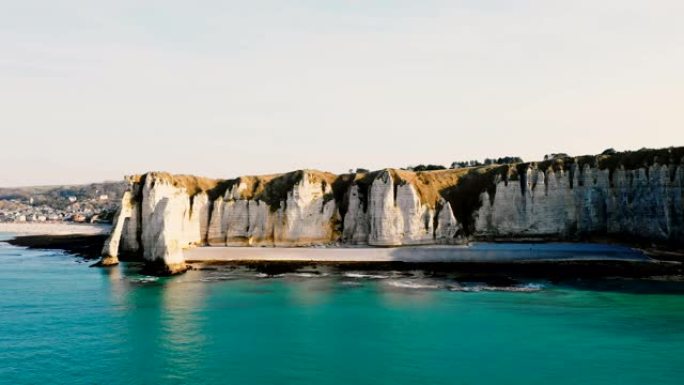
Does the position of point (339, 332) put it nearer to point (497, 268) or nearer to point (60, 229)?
point (497, 268)

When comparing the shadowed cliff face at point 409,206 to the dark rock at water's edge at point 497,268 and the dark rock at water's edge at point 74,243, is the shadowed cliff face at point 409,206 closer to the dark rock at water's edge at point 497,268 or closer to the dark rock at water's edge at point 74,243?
the dark rock at water's edge at point 497,268

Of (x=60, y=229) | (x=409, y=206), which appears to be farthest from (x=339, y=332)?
(x=60, y=229)

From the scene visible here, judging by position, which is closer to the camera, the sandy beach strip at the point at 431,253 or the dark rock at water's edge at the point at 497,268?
the dark rock at water's edge at the point at 497,268

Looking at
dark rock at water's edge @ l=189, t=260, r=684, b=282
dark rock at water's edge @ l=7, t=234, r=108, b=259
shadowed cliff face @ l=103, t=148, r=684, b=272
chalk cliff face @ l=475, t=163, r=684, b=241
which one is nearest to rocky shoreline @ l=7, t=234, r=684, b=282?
dark rock at water's edge @ l=189, t=260, r=684, b=282

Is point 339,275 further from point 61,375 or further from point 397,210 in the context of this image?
point 61,375

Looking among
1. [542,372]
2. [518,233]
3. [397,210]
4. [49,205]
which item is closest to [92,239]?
[397,210]

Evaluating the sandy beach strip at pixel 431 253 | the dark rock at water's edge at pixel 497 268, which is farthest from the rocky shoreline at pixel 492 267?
the sandy beach strip at pixel 431 253

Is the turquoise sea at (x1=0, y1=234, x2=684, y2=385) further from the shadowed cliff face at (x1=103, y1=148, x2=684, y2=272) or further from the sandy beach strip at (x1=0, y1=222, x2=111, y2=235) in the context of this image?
the sandy beach strip at (x1=0, y1=222, x2=111, y2=235)

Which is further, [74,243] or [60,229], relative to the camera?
[60,229]
